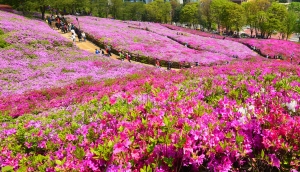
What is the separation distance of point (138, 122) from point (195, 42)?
44.4 m

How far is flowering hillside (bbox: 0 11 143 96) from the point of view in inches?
745

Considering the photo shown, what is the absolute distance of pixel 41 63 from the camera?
923 inches

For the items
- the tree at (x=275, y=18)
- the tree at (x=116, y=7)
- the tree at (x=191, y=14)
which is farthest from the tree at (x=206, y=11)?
the tree at (x=116, y=7)

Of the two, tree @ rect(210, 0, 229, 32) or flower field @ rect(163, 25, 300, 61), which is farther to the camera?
tree @ rect(210, 0, 229, 32)

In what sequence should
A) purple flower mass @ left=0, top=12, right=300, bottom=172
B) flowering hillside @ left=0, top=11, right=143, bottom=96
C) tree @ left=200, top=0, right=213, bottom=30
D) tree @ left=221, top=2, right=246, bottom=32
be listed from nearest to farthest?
purple flower mass @ left=0, top=12, right=300, bottom=172, flowering hillside @ left=0, top=11, right=143, bottom=96, tree @ left=221, top=2, right=246, bottom=32, tree @ left=200, top=0, right=213, bottom=30

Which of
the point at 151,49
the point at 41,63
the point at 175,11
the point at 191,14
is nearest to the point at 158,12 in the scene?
the point at 191,14

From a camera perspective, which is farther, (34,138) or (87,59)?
(87,59)

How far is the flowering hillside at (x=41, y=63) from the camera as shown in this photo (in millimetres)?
→ 18922

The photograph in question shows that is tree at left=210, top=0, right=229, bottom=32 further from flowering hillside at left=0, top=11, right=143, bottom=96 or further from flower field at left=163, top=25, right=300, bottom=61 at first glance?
flowering hillside at left=0, top=11, right=143, bottom=96

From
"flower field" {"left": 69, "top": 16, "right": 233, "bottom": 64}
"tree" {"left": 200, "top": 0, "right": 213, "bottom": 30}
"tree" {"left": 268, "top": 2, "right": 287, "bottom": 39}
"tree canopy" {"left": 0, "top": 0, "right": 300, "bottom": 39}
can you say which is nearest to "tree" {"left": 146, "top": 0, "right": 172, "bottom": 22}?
"tree canopy" {"left": 0, "top": 0, "right": 300, "bottom": 39}

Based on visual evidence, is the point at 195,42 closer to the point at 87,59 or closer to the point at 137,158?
the point at 87,59

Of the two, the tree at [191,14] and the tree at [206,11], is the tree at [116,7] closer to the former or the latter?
the tree at [191,14]

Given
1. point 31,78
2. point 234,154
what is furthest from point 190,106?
point 31,78

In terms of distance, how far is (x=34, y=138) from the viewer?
21.8 feet
